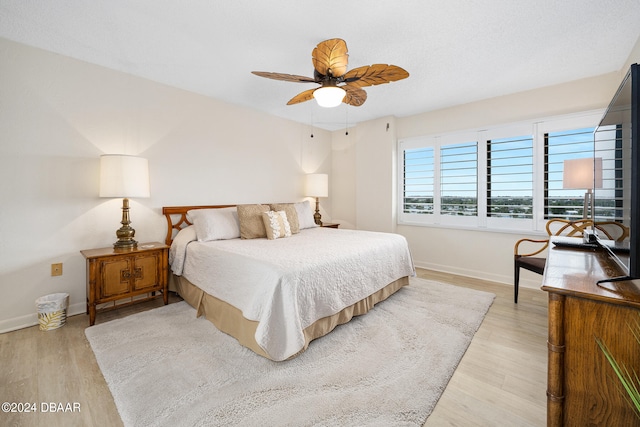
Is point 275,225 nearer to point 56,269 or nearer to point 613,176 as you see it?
point 56,269

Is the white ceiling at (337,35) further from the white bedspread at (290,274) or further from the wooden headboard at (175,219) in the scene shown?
the white bedspread at (290,274)

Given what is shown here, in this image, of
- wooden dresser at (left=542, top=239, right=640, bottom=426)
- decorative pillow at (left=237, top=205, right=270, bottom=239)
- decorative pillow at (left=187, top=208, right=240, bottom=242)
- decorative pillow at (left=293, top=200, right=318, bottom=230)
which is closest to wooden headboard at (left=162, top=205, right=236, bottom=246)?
decorative pillow at (left=187, top=208, right=240, bottom=242)

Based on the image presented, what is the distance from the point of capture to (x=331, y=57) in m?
2.01

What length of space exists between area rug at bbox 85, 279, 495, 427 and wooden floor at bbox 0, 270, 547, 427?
3.2 inches

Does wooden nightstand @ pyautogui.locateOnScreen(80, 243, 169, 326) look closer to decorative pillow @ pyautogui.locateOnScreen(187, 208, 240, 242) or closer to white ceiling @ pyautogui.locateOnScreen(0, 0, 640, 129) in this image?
decorative pillow @ pyautogui.locateOnScreen(187, 208, 240, 242)

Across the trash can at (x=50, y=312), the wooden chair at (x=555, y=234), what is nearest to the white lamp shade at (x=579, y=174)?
the wooden chair at (x=555, y=234)

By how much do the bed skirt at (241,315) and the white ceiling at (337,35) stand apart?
90.5 inches

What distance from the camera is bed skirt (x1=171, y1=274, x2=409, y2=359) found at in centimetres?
203

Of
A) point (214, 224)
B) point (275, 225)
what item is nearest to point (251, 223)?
point (275, 225)

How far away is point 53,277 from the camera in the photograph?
2.59 metres

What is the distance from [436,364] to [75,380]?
2.41 metres

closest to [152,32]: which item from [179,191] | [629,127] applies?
[179,191]

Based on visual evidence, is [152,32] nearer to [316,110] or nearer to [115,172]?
[115,172]

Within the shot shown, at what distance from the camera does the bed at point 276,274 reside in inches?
72.9
